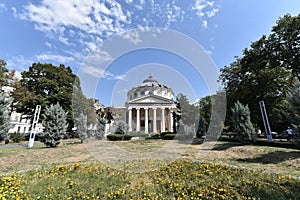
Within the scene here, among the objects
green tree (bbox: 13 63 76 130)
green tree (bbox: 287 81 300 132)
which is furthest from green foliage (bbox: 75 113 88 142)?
green tree (bbox: 287 81 300 132)

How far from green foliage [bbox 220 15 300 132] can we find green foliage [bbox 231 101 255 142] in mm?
8367

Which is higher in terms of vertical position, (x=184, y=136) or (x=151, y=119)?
(x=151, y=119)

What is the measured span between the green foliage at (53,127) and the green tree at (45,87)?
46.6ft

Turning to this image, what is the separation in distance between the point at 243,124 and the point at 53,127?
52.7ft

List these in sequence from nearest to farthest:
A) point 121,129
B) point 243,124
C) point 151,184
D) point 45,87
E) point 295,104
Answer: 1. point 151,184
2. point 295,104
3. point 243,124
4. point 121,129
5. point 45,87

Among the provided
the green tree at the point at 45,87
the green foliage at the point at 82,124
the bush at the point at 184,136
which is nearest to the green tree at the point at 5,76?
the green tree at the point at 45,87

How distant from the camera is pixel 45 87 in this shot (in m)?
27.9

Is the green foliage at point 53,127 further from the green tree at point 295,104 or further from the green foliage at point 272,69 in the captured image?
the green foliage at point 272,69

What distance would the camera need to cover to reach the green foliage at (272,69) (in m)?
18.9

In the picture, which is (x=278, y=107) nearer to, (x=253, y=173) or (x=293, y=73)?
(x=293, y=73)

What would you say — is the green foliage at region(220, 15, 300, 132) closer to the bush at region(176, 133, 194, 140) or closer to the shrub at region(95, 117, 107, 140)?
the bush at region(176, 133, 194, 140)

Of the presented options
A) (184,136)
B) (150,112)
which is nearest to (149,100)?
(150,112)

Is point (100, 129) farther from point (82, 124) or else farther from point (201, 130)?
point (201, 130)

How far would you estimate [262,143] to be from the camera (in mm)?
12961
